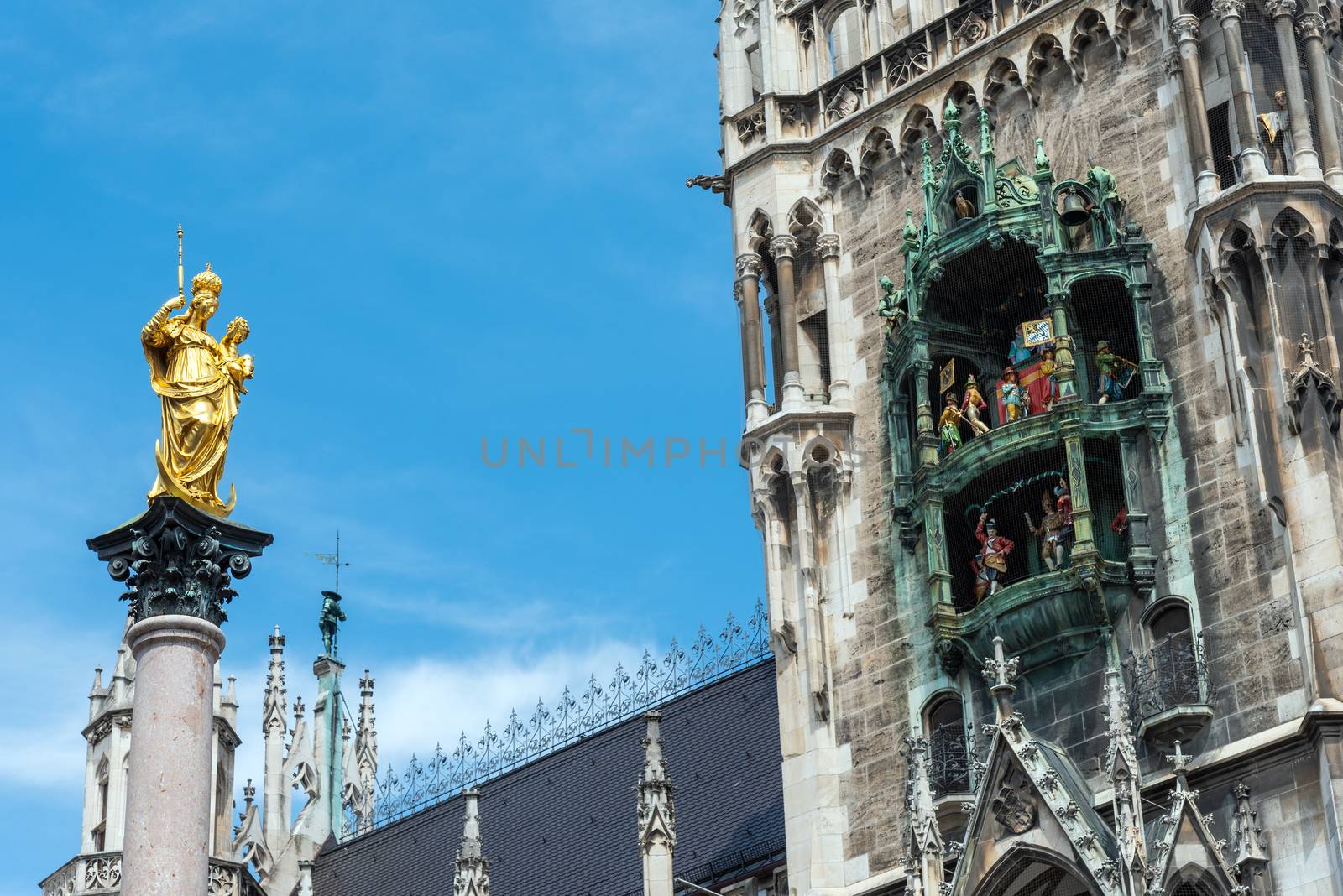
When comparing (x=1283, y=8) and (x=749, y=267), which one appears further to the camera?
(x=749, y=267)

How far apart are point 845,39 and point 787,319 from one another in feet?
15.9

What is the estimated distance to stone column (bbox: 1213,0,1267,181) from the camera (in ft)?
109

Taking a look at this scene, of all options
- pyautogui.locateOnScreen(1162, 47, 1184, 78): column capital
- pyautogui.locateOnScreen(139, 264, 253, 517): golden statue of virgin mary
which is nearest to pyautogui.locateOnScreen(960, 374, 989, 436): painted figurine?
pyautogui.locateOnScreen(1162, 47, 1184, 78): column capital

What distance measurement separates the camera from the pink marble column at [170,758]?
26.3 m

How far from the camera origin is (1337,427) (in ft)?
103

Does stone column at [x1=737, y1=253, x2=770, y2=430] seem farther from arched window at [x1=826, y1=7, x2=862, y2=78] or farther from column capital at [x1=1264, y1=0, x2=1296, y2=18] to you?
column capital at [x1=1264, y1=0, x2=1296, y2=18]

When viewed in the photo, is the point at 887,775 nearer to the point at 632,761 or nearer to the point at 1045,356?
the point at 1045,356

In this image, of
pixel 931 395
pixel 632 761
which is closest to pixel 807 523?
pixel 931 395

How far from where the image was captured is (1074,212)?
117ft

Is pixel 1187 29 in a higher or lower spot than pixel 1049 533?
higher

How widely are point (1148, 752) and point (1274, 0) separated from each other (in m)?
9.52

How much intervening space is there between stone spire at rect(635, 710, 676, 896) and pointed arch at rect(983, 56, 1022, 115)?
9.57m

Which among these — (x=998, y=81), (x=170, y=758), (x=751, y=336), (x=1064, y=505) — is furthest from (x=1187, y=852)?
(x=998, y=81)

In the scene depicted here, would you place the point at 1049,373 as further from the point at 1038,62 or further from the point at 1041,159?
the point at 1038,62
